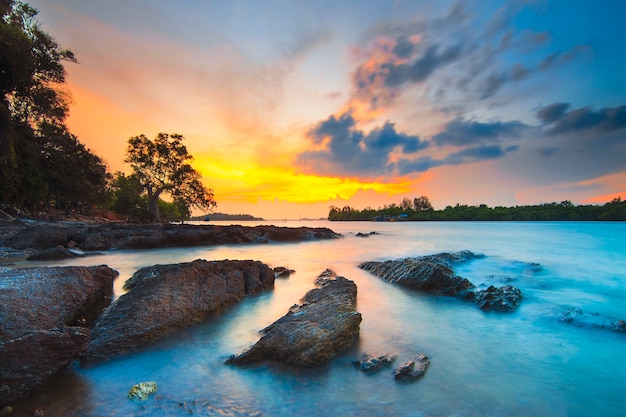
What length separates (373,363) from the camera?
4273mm

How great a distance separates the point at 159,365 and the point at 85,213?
4754 centimetres

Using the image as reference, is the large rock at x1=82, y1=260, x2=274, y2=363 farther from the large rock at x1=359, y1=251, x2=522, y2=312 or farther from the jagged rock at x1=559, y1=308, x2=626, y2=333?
the jagged rock at x1=559, y1=308, x2=626, y2=333

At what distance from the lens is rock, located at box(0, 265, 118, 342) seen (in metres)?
3.98

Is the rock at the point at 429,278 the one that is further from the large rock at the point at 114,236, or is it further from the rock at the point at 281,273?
the large rock at the point at 114,236

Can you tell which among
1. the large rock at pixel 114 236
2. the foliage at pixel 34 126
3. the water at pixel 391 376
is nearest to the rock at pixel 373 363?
the water at pixel 391 376

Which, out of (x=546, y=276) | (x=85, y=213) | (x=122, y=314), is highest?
(x=85, y=213)

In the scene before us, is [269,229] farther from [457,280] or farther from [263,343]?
[263,343]

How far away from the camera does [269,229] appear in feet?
98.8

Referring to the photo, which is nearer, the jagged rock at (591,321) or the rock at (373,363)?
the rock at (373,363)

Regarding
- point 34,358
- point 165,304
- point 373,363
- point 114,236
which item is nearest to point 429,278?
point 373,363

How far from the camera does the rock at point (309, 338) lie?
4281 millimetres

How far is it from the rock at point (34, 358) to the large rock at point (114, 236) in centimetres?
1647

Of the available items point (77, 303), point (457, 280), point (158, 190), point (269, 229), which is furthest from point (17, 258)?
point (158, 190)

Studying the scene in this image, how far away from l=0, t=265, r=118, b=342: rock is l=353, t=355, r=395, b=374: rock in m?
4.23
